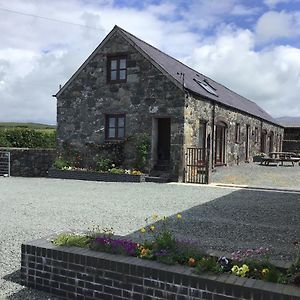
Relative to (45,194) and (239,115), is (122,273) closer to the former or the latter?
(45,194)

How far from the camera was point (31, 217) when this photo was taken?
808cm

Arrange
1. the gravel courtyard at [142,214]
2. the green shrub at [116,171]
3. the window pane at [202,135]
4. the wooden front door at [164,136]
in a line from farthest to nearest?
the wooden front door at [164,136] < the window pane at [202,135] < the green shrub at [116,171] < the gravel courtyard at [142,214]

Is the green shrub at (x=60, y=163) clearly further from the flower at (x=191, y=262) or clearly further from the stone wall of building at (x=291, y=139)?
the stone wall of building at (x=291, y=139)

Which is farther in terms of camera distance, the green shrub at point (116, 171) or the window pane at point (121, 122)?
the window pane at point (121, 122)

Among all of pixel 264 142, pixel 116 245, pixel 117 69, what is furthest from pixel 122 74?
pixel 264 142

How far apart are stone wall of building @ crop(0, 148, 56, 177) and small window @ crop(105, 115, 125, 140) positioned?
12.0 ft

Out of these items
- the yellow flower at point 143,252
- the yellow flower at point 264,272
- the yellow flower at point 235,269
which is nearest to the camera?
the yellow flower at point 264,272

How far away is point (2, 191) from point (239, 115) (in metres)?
15.8

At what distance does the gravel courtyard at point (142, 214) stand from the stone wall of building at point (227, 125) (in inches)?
151

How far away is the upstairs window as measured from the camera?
17.5 metres

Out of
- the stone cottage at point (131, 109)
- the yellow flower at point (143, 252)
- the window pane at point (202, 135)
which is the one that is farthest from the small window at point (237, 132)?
the yellow flower at point (143, 252)

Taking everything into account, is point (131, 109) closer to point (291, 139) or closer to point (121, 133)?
point (121, 133)

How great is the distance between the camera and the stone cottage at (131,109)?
52.4 feet

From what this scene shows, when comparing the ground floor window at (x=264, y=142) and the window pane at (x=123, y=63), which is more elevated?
the window pane at (x=123, y=63)
